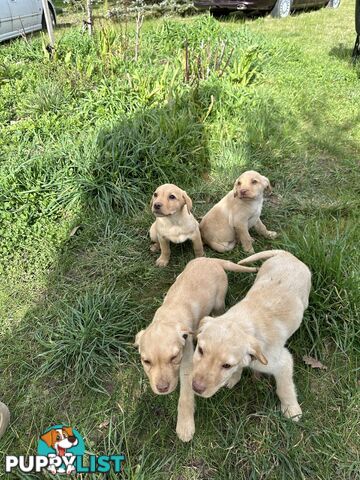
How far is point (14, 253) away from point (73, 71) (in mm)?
3570

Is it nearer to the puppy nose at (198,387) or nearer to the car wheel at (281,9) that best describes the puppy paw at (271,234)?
the puppy nose at (198,387)

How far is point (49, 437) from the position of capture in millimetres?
2619

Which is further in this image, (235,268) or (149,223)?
(149,223)

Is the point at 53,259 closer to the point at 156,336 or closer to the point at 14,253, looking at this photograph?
the point at 14,253

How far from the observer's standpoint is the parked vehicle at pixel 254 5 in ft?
36.3

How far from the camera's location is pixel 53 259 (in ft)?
13.0

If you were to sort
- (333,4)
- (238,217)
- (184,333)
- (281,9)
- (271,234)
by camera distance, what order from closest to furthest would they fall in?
1. (184,333)
2. (238,217)
3. (271,234)
4. (281,9)
5. (333,4)

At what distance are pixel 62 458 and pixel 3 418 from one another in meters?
0.49

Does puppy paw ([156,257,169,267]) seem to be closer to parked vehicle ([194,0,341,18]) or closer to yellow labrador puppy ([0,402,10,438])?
yellow labrador puppy ([0,402,10,438])

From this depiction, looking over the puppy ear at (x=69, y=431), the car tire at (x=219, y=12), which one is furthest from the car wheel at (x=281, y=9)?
the puppy ear at (x=69, y=431)

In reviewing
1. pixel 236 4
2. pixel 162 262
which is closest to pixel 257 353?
pixel 162 262

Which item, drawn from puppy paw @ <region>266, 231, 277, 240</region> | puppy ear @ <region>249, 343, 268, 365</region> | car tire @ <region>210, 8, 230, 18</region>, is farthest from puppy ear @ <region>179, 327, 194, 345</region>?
car tire @ <region>210, 8, 230, 18</region>

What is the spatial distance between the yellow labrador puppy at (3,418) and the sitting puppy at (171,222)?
5.94 feet

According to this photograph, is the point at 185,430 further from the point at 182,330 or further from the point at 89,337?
the point at 89,337
